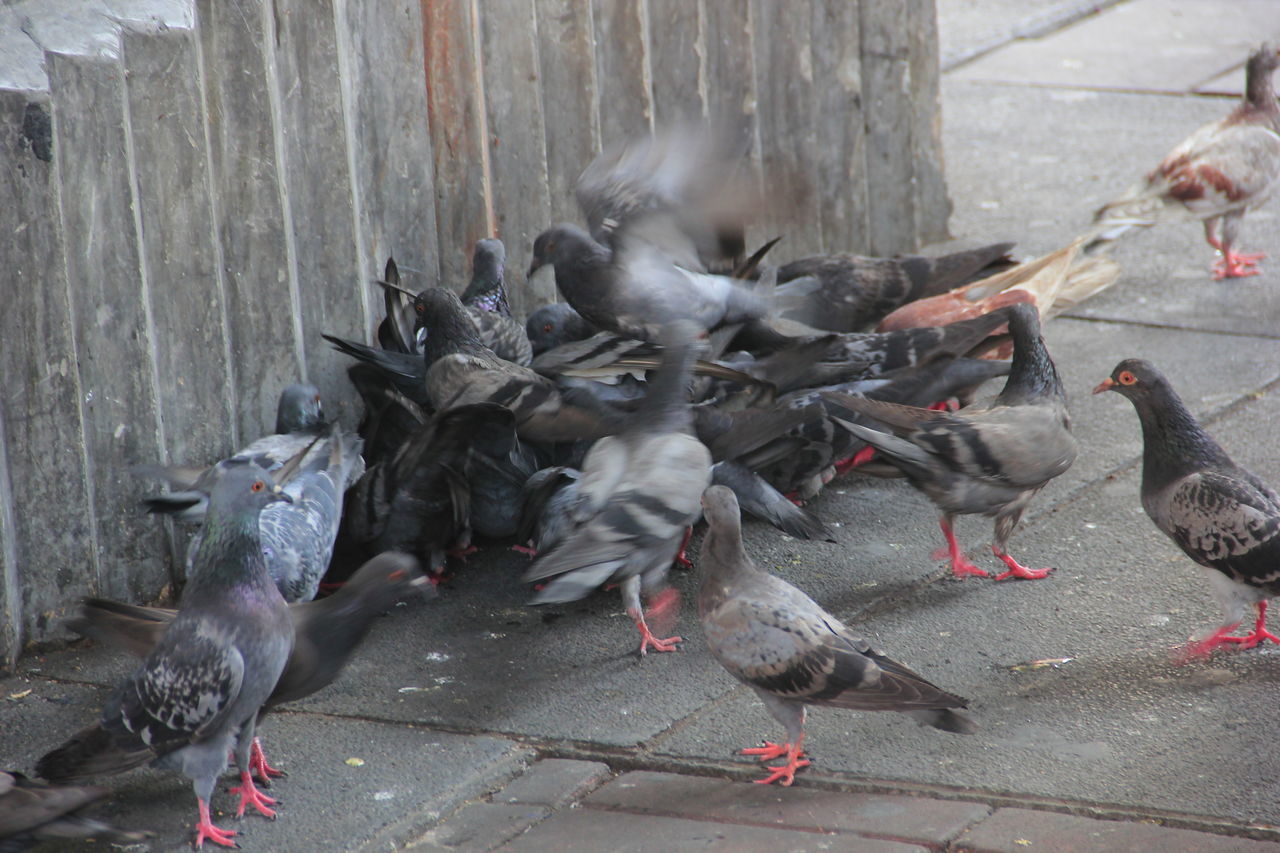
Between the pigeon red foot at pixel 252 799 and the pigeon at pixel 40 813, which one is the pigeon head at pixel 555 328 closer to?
the pigeon red foot at pixel 252 799

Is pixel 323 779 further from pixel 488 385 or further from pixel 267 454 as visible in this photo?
pixel 488 385

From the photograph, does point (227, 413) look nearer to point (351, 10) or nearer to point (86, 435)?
point (86, 435)

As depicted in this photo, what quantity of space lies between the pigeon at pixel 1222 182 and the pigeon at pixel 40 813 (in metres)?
6.11

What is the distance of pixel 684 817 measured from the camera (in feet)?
12.0

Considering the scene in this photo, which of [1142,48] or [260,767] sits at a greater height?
[1142,48]

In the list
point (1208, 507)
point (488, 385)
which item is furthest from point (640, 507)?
point (1208, 507)

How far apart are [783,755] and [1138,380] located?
6.07 ft

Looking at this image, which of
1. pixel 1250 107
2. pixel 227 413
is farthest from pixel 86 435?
pixel 1250 107

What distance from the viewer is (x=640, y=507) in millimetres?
4555

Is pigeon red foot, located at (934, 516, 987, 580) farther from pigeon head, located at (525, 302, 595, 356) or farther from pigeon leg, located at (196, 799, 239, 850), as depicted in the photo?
pigeon leg, located at (196, 799, 239, 850)

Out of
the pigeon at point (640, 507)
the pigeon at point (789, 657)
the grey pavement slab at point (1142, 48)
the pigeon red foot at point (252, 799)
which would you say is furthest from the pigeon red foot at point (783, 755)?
the grey pavement slab at point (1142, 48)

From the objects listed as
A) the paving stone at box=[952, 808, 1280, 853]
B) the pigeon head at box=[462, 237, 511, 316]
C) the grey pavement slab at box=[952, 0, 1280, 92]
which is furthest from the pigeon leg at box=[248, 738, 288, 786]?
the grey pavement slab at box=[952, 0, 1280, 92]

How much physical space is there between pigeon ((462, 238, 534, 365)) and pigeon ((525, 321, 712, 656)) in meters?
1.01

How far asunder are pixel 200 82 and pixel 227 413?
1187 millimetres
